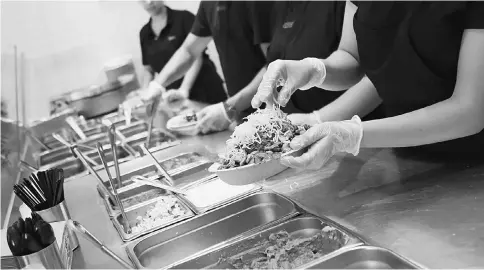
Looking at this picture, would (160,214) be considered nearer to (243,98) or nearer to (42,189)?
(42,189)

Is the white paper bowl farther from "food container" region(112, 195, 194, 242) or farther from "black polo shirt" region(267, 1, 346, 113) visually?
"food container" region(112, 195, 194, 242)

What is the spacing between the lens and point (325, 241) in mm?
1507

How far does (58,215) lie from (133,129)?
1.73 m

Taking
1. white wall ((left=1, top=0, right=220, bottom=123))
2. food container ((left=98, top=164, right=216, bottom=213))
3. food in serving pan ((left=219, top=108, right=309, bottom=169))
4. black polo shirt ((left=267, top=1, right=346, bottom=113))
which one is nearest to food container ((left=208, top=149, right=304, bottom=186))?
food in serving pan ((left=219, top=108, right=309, bottom=169))

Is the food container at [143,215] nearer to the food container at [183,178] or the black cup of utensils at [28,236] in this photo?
the food container at [183,178]

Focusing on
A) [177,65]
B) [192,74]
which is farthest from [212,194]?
[192,74]

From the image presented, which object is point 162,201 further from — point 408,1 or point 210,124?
point 408,1

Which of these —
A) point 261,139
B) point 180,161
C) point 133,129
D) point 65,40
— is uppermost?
point 65,40

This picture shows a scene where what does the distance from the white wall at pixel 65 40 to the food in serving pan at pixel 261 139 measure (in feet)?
12.5

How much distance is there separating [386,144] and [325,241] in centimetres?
44

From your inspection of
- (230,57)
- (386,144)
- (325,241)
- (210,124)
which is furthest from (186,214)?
(230,57)

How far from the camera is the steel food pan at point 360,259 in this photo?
1.29 m

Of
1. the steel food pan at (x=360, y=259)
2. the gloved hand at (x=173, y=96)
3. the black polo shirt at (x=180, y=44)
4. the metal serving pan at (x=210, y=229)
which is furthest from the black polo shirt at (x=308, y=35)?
the black polo shirt at (x=180, y=44)

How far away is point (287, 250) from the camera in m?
1.49
